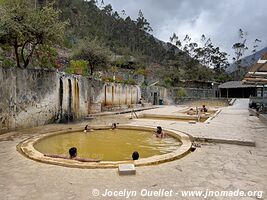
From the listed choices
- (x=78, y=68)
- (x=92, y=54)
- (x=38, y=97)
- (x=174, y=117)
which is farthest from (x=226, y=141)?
(x=92, y=54)

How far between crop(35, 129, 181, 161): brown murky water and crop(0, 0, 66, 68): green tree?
392cm

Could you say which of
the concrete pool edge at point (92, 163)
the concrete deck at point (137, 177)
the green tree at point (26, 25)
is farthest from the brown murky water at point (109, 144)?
the green tree at point (26, 25)

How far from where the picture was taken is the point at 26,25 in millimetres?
9609

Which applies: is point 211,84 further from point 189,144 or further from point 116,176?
point 116,176

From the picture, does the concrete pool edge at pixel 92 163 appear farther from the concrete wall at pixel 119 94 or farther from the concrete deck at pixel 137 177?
the concrete wall at pixel 119 94

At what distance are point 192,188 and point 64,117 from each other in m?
9.88

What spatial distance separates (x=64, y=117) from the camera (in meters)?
13.1

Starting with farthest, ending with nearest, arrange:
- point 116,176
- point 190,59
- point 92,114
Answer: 1. point 190,59
2. point 92,114
3. point 116,176

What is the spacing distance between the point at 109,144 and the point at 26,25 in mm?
5237

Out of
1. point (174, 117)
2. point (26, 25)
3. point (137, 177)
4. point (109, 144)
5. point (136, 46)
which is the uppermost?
point (136, 46)

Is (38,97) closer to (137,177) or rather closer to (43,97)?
(43,97)

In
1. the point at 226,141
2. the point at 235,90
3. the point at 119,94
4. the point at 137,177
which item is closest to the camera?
the point at 137,177

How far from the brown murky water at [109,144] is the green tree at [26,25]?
3.92 meters

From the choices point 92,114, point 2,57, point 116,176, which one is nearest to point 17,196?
point 116,176
